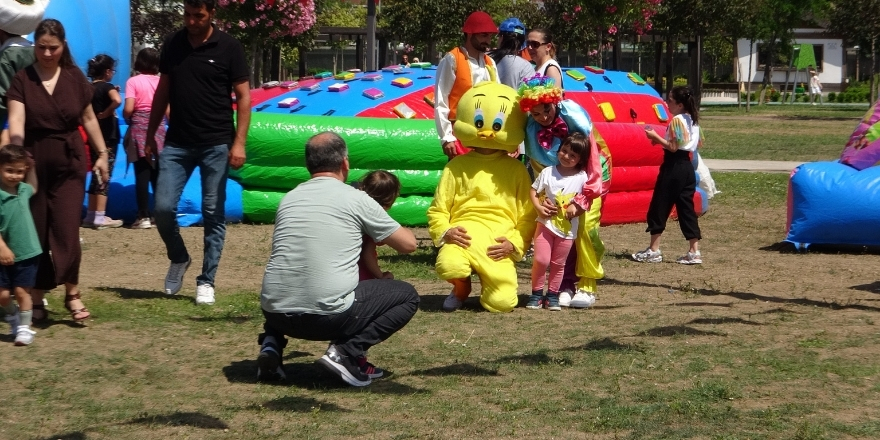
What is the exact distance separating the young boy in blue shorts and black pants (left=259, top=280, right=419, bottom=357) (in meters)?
1.55

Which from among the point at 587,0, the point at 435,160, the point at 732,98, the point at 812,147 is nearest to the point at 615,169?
the point at 435,160

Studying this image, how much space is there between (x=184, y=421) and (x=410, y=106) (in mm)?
7972

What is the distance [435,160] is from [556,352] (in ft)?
17.9

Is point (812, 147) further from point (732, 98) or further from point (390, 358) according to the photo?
point (732, 98)

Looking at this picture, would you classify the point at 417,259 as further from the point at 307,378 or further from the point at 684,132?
the point at 307,378

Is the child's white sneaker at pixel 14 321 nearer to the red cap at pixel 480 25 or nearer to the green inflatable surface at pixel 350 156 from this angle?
the red cap at pixel 480 25

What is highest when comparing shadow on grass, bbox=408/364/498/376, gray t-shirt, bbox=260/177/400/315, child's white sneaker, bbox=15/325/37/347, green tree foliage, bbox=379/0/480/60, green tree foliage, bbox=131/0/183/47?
green tree foliage, bbox=379/0/480/60

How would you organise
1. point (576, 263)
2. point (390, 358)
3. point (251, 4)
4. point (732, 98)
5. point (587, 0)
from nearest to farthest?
1. point (390, 358)
2. point (576, 263)
3. point (251, 4)
4. point (587, 0)
5. point (732, 98)

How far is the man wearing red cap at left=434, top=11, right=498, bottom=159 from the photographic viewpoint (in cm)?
840

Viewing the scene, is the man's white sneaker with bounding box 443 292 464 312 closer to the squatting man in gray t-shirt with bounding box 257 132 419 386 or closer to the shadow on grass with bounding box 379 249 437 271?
the shadow on grass with bounding box 379 249 437 271

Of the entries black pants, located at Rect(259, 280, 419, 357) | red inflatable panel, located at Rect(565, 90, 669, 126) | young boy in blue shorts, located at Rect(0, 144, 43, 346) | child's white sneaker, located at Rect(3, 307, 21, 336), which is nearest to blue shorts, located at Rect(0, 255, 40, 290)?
young boy in blue shorts, located at Rect(0, 144, 43, 346)

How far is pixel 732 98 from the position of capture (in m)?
57.3

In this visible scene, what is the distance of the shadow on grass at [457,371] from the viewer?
5.72 m

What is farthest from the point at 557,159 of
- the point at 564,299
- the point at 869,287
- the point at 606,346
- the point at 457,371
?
the point at 869,287
